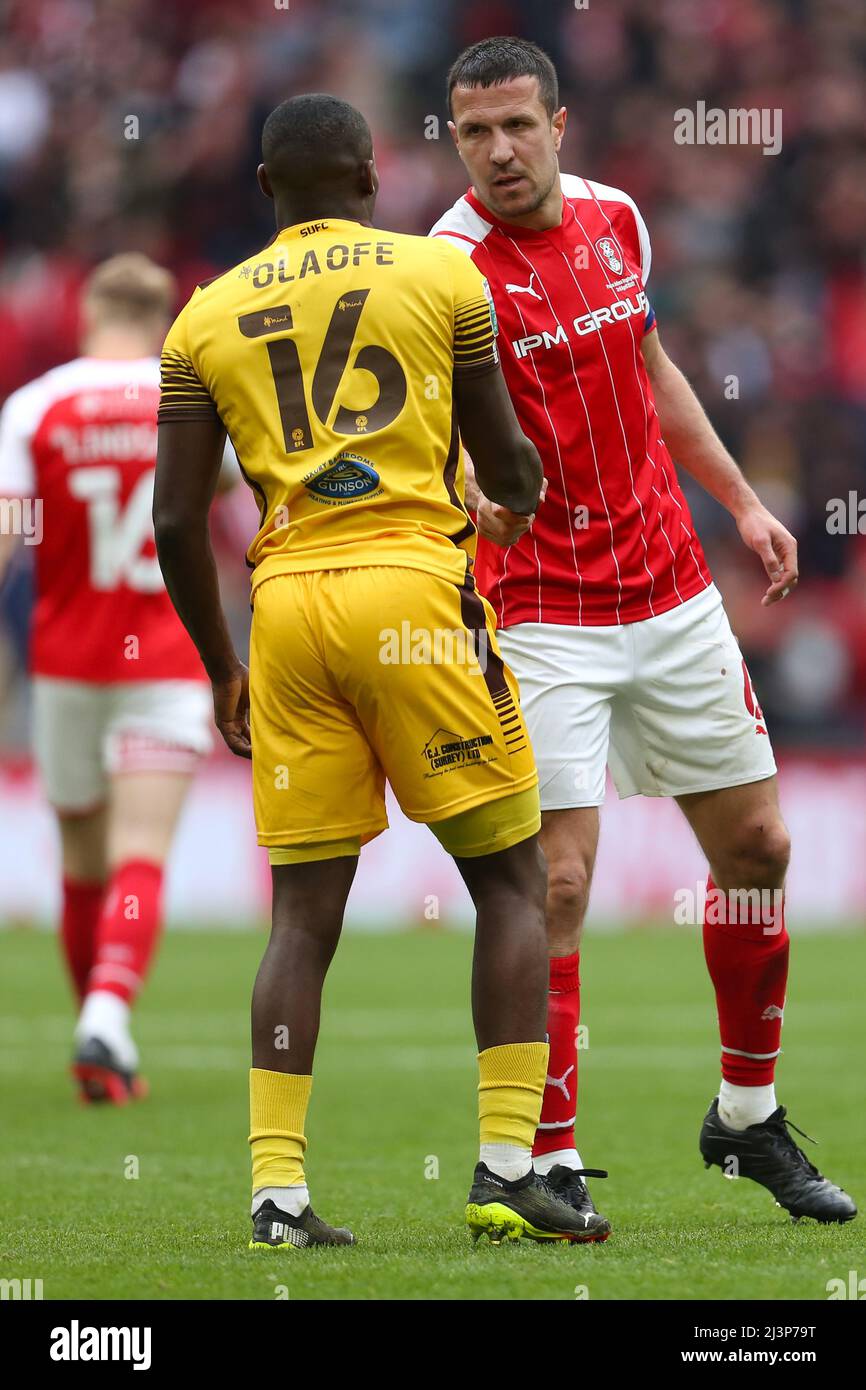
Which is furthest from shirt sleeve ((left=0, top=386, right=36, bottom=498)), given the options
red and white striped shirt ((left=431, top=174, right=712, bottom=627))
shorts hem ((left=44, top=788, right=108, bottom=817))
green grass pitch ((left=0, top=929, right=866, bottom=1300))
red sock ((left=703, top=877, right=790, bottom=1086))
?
red sock ((left=703, top=877, right=790, bottom=1086))

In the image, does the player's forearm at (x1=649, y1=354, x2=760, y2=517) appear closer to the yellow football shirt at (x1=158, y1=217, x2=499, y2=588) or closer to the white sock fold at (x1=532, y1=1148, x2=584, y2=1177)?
the yellow football shirt at (x1=158, y1=217, x2=499, y2=588)

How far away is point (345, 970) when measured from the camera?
34.4ft

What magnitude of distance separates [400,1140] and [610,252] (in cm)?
268

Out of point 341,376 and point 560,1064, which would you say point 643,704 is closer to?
point 560,1064

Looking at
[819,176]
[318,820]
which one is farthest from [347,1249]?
[819,176]

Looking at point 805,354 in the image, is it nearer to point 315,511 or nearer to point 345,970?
point 345,970

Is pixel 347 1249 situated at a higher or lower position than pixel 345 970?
lower

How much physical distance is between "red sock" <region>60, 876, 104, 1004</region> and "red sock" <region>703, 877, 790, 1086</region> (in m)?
3.25

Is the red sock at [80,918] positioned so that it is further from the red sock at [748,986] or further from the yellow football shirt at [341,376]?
the yellow football shirt at [341,376]

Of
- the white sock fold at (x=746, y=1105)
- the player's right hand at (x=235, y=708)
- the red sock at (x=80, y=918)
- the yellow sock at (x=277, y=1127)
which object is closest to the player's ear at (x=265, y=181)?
the player's right hand at (x=235, y=708)

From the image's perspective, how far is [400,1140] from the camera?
235 inches

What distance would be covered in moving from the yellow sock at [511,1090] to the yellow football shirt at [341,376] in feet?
3.01

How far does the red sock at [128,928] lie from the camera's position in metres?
6.90
